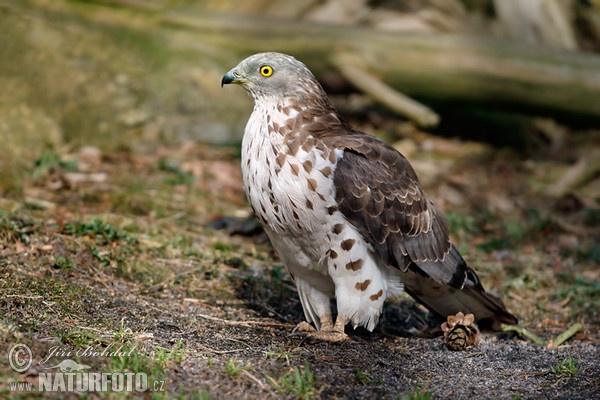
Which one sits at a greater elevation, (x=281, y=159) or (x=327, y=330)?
(x=281, y=159)

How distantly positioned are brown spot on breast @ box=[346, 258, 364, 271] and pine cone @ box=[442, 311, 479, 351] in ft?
2.53

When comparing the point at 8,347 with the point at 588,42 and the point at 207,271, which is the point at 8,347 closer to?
the point at 207,271

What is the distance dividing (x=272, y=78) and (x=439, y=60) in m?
5.19

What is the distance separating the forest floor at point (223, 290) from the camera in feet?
13.8

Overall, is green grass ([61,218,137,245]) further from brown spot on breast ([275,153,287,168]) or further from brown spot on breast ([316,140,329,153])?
brown spot on breast ([316,140,329,153])

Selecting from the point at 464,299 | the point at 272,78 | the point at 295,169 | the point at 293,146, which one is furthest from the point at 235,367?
the point at 464,299

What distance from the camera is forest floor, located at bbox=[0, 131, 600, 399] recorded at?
4215 millimetres

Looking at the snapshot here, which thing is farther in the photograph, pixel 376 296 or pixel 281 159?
pixel 376 296

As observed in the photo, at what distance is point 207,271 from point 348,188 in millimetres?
1691

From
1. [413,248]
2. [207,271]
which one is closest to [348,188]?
[413,248]

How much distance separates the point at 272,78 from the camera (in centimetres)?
518

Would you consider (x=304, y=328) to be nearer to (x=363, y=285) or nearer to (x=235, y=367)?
(x=363, y=285)

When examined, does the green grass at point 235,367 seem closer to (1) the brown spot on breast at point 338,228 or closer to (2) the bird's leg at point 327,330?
(2) the bird's leg at point 327,330

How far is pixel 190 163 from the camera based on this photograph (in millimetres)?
8695
